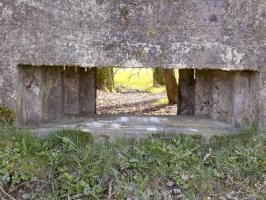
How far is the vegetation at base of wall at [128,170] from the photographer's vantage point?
112 inches

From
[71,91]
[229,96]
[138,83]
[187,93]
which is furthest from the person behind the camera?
[138,83]

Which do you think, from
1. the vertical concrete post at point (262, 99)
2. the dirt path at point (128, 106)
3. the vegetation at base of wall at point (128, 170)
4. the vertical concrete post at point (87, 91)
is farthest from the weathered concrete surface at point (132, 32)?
→ the dirt path at point (128, 106)

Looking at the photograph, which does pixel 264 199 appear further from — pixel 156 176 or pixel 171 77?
pixel 171 77

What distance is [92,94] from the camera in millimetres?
4680

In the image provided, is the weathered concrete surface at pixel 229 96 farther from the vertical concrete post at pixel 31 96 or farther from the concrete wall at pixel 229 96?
the vertical concrete post at pixel 31 96

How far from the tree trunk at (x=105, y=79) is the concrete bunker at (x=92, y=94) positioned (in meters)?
5.37

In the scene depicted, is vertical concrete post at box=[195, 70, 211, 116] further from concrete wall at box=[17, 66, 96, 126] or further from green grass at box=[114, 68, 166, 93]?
green grass at box=[114, 68, 166, 93]

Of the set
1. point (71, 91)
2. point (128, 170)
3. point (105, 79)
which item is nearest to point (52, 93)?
point (71, 91)

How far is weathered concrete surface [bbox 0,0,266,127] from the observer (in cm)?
349

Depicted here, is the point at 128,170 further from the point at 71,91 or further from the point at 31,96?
the point at 71,91

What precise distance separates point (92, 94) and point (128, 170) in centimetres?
183

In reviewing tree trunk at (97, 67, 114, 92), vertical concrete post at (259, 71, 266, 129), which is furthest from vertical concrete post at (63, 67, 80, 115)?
tree trunk at (97, 67, 114, 92)

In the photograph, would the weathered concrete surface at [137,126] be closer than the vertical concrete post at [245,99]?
Yes

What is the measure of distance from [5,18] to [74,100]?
1.20m
